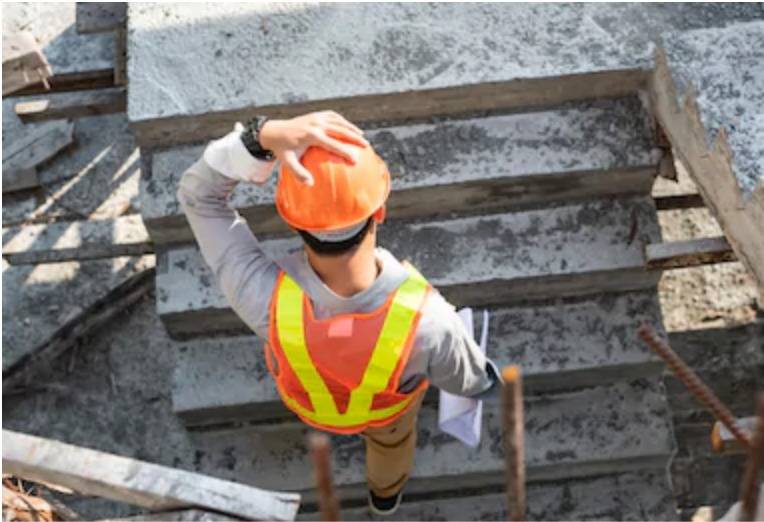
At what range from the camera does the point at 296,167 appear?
10.0ft

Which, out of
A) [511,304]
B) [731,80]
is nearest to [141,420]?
[511,304]

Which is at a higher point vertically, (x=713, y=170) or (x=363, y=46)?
(x=713, y=170)

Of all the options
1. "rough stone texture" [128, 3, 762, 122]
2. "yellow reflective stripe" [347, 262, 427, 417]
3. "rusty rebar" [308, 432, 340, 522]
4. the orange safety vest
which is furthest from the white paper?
"rusty rebar" [308, 432, 340, 522]

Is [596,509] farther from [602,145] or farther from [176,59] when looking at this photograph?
[176,59]

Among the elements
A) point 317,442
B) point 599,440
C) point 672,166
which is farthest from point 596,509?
point 317,442

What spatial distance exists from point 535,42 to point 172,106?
1.56m

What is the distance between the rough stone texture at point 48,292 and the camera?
5.63 meters

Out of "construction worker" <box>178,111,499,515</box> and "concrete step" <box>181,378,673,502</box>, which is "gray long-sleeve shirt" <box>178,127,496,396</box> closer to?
"construction worker" <box>178,111,499,515</box>

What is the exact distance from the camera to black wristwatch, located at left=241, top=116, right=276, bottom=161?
3.19m

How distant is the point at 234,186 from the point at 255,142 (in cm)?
32

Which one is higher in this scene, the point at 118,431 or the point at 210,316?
the point at 210,316

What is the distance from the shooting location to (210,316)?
476cm

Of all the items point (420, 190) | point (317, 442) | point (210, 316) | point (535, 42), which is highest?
point (317, 442)

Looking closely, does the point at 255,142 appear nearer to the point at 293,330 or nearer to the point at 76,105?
the point at 293,330
